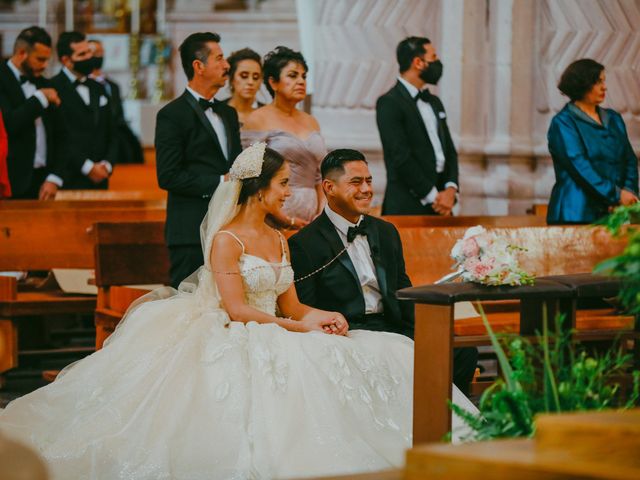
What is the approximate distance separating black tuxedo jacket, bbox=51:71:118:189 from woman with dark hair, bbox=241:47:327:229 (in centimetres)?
294

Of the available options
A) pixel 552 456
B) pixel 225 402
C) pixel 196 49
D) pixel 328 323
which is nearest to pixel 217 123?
pixel 196 49

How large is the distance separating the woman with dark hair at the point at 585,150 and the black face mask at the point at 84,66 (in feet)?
12.7

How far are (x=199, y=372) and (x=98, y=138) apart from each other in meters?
5.24

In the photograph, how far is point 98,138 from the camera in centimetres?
997

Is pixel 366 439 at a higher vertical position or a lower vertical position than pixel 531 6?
lower

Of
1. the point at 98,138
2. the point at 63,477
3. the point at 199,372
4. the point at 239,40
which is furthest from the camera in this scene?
the point at 239,40

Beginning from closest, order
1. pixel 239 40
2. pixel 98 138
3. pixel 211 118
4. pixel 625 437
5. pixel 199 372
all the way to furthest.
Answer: pixel 625 437 < pixel 199 372 < pixel 211 118 < pixel 98 138 < pixel 239 40

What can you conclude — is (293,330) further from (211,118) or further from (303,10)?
(303,10)

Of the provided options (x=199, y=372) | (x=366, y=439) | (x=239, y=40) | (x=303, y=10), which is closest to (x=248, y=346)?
(x=199, y=372)

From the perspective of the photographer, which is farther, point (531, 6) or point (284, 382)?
point (531, 6)

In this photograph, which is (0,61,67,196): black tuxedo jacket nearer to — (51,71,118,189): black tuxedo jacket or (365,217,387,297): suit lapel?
(51,71,118,189): black tuxedo jacket

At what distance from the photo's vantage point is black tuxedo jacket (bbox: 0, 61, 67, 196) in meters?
9.05

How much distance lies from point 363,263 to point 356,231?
145mm

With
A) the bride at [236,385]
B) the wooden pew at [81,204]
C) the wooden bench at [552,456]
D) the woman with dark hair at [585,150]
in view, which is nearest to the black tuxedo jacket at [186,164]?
the bride at [236,385]
